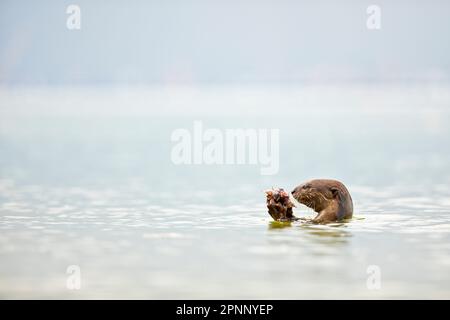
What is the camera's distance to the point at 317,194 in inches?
406

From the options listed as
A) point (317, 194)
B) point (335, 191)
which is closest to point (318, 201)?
point (317, 194)

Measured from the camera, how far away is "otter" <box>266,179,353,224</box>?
10.2m

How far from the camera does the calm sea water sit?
808 cm

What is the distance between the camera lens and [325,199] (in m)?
10.3

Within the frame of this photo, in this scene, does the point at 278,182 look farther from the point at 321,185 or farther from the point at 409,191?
the point at 321,185

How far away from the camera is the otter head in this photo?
10.3 meters

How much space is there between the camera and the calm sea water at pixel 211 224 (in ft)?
26.5

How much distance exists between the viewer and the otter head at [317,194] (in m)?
10.3

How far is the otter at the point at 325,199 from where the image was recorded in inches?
402

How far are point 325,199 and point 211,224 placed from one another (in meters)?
1.18

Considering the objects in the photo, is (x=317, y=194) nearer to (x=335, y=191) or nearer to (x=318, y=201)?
(x=318, y=201)

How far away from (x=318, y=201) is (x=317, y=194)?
7 centimetres

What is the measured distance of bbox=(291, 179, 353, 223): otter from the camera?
33.5 ft

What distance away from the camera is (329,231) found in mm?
9789
